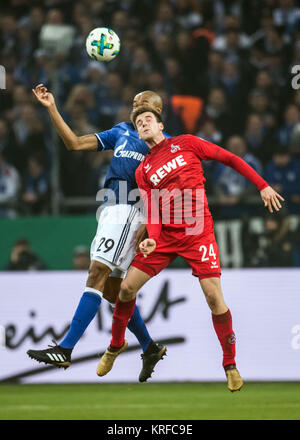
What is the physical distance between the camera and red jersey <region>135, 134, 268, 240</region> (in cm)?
715

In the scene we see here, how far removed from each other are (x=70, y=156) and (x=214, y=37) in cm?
329

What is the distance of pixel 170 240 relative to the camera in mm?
7234

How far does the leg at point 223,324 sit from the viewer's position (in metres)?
7.04

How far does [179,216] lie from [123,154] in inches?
29.1

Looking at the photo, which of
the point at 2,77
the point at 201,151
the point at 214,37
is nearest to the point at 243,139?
the point at 214,37

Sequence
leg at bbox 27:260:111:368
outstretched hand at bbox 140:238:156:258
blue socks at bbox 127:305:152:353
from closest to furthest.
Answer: outstretched hand at bbox 140:238:156:258
leg at bbox 27:260:111:368
blue socks at bbox 127:305:152:353

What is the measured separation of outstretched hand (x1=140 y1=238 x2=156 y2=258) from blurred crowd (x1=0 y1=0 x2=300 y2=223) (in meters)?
4.50

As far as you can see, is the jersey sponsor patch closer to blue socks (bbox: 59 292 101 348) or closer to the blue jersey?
the blue jersey

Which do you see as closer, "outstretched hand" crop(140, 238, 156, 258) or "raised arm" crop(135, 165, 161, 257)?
"outstretched hand" crop(140, 238, 156, 258)

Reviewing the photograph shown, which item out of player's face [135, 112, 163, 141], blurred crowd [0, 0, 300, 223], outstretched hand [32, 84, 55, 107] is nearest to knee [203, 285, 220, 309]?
→ player's face [135, 112, 163, 141]

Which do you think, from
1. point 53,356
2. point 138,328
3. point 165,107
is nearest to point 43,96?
point 53,356

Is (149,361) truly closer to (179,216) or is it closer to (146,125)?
(179,216)

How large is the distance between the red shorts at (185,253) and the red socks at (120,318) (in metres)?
0.37

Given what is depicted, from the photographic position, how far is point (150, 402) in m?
8.81
